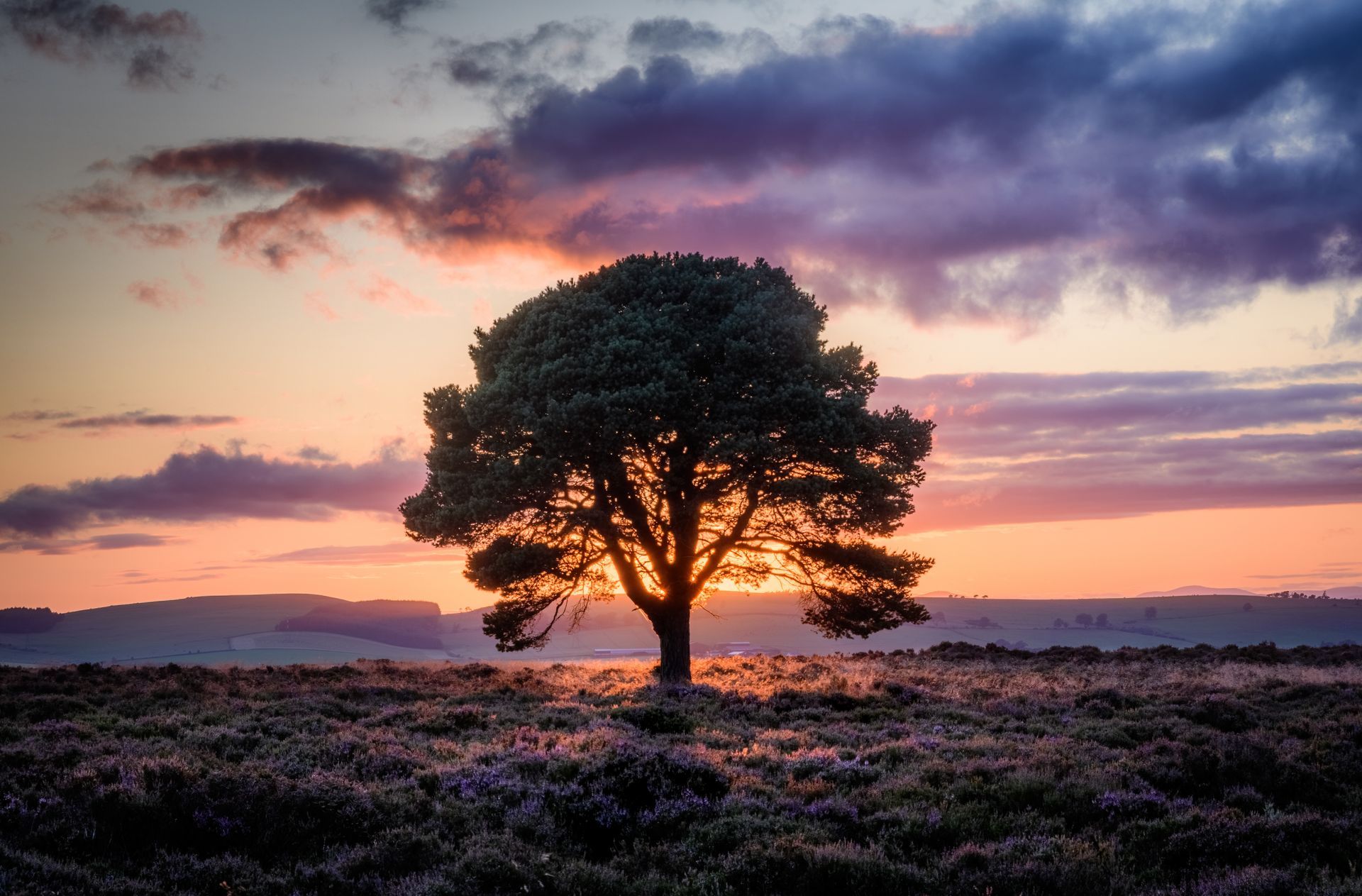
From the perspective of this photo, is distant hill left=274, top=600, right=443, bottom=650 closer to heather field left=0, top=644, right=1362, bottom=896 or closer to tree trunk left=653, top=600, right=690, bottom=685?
tree trunk left=653, top=600, right=690, bottom=685

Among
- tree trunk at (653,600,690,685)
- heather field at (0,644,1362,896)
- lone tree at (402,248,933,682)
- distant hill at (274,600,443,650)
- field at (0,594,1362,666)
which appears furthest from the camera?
distant hill at (274,600,443,650)

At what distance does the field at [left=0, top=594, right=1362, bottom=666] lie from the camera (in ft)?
357

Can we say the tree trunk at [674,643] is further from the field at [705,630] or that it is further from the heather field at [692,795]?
the field at [705,630]

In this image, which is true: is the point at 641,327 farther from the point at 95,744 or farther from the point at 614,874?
the point at 614,874

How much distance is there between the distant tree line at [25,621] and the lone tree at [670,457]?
166 meters

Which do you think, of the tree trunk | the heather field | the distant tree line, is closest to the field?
the distant tree line

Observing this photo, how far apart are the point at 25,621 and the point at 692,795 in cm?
18643

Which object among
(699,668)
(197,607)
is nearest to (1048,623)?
(699,668)

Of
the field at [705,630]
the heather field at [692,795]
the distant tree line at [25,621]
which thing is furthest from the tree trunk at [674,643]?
the distant tree line at [25,621]

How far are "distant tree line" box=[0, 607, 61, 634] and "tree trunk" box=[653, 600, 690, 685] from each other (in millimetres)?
168287

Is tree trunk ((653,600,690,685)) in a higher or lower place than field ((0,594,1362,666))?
higher

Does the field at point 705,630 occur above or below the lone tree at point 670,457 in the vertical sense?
below

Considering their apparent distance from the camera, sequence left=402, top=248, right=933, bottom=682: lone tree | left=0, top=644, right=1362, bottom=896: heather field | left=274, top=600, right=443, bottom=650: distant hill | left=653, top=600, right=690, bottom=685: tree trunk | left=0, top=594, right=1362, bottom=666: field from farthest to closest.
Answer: left=274, top=600, right=443, bottom=650: distant hill < left=0, top=594, right=1362, bottom=666: field < left=653, top=600, right=690, bottom=685: tree trunk < left=402, top=248, right=933, bottom=682: lone tree < left=0, top=644, right=1362, bottom=896: heather field

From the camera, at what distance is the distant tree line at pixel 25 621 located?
155 metres
